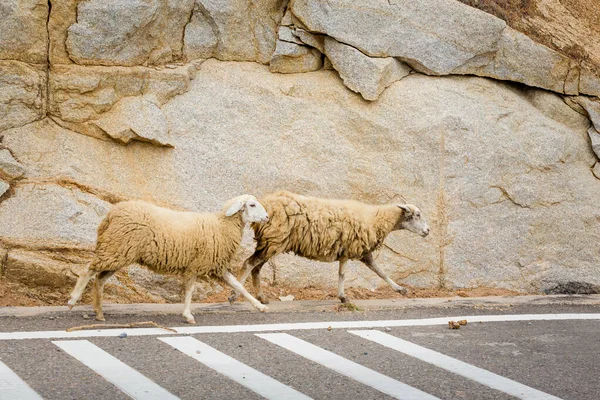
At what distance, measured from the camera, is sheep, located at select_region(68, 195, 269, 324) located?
32.6 feet

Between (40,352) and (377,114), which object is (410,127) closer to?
(377,114)

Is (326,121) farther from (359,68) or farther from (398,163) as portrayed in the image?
(398,163)

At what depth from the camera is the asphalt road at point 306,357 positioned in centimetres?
746

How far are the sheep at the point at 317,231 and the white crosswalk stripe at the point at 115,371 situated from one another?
3111 millimetres

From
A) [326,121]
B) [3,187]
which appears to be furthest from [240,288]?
[326,121]

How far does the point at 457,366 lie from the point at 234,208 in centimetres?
355

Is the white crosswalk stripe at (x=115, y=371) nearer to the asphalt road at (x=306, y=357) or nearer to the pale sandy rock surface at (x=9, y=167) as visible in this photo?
the asphalt road at (x=306, y=357)

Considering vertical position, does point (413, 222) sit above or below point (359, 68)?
below

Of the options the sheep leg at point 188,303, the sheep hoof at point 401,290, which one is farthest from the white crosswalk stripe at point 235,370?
the sheep hoof at point 401,290

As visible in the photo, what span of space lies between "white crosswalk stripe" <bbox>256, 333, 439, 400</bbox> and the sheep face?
399cm

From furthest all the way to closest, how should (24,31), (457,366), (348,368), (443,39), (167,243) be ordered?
(443,39) → (24,31) → (167,243) → (457,366) → (348,368)

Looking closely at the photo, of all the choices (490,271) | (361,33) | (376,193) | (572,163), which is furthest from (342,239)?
(572,163)

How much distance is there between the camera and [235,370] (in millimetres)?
8039

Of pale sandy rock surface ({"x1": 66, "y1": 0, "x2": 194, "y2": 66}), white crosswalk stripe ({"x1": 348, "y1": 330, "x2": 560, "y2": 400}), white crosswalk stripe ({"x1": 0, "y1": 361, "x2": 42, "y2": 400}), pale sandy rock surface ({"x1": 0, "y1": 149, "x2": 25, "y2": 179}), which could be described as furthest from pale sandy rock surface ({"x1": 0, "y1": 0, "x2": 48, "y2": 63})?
white crosswalk stripe ({"x1": 0, "y1": 361, "x2": 42, "y2": 400})
